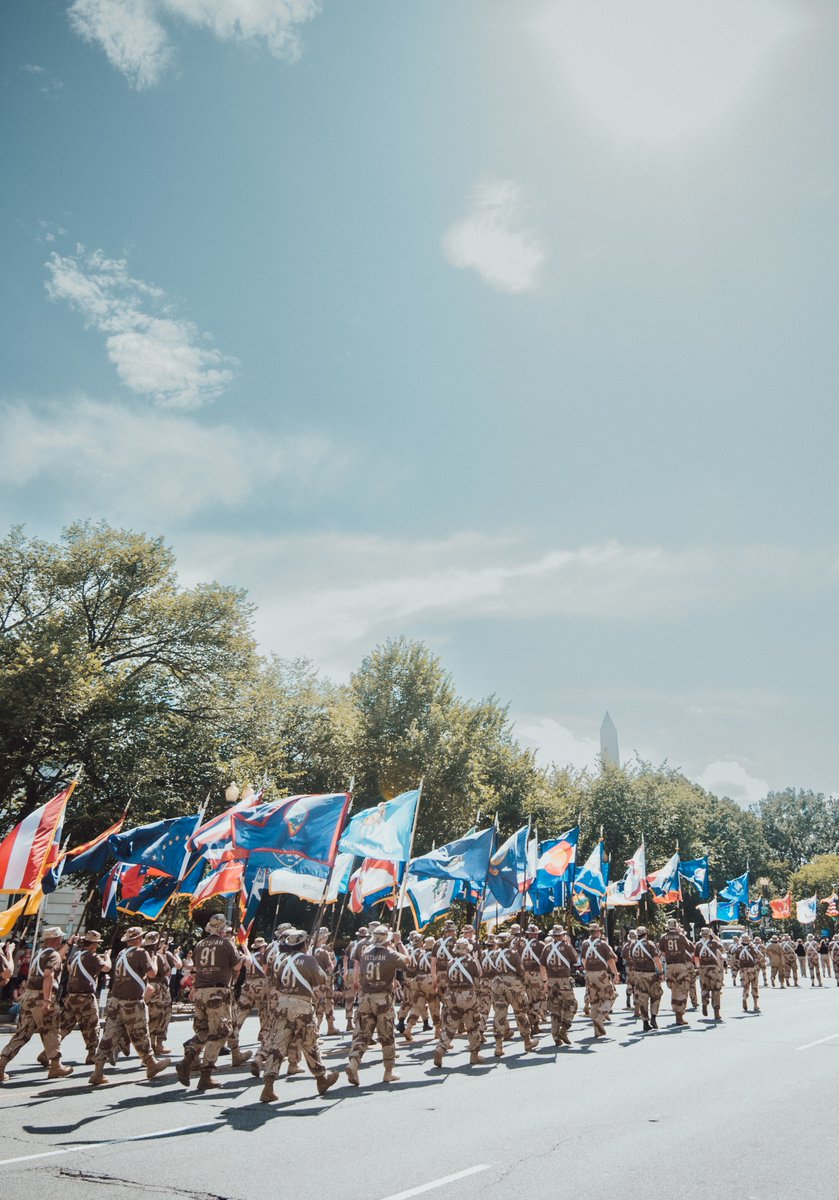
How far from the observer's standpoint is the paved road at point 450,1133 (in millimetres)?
6148

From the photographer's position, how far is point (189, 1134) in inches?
307

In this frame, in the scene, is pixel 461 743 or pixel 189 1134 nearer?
A: pixel 189 1134

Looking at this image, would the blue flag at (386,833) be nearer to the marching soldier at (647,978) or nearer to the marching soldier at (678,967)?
the marching soldier at (647,978)

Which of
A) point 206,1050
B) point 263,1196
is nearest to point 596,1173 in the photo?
point 263,1196

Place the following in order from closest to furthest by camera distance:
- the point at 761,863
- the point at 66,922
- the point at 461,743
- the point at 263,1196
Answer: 1. the point at 263,1196
2. the point at 461,743
3. the point at 66,922
4. the point at 761,863

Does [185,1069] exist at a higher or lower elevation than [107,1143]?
lower

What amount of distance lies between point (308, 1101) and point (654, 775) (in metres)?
51.7

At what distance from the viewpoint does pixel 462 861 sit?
17297 millimetres

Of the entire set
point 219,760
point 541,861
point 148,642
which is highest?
point 148,642

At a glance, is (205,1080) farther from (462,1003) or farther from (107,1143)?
(462,1003)

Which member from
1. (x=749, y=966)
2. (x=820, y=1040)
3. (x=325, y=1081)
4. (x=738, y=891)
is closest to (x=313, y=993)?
(x=325, y=1081)

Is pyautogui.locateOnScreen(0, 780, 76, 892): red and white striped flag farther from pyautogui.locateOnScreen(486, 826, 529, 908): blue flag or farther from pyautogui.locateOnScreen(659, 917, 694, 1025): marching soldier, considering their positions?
pyautogui.locateOnScreen(659, 917, 694, 1025): marching soldier

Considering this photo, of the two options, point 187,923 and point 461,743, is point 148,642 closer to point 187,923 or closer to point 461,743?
point 187,923

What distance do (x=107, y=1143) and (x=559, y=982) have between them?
9.63 metres
